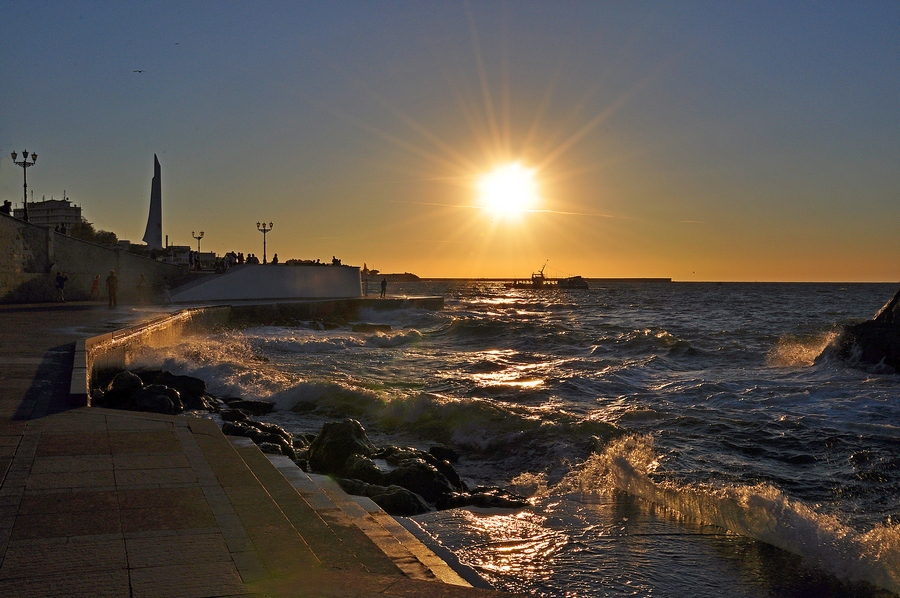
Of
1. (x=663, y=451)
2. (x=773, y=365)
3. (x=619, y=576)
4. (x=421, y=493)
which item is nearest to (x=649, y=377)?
(x=773, y=365)

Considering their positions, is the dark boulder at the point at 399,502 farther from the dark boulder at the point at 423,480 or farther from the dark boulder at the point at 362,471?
the dark boulder at the point at 362,471

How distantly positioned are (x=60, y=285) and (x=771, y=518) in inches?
1128

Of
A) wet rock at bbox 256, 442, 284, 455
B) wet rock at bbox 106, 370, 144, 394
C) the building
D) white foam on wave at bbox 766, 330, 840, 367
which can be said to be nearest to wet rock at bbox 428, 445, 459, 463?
wet rock at bbox 256, 442, 284, 455

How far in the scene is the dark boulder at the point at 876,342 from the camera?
18.1 m

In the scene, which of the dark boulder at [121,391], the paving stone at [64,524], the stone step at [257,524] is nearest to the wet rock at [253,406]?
the dark boulder at [121,391]

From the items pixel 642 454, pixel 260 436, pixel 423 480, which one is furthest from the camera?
pixel 642 454

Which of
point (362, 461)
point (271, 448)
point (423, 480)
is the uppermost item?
point (271, 448)

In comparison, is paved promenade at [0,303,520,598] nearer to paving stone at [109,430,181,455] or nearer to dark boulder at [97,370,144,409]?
paving stone at [109,430,181,455]

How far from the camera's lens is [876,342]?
61.3ft

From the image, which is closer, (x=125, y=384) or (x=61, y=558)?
(x=61, y=558)

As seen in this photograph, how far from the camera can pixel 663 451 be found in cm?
1009

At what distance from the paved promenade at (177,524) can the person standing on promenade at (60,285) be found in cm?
2405

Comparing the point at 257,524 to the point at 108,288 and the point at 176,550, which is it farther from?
the point at 108,288

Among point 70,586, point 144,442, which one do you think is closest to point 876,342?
point 144,442
